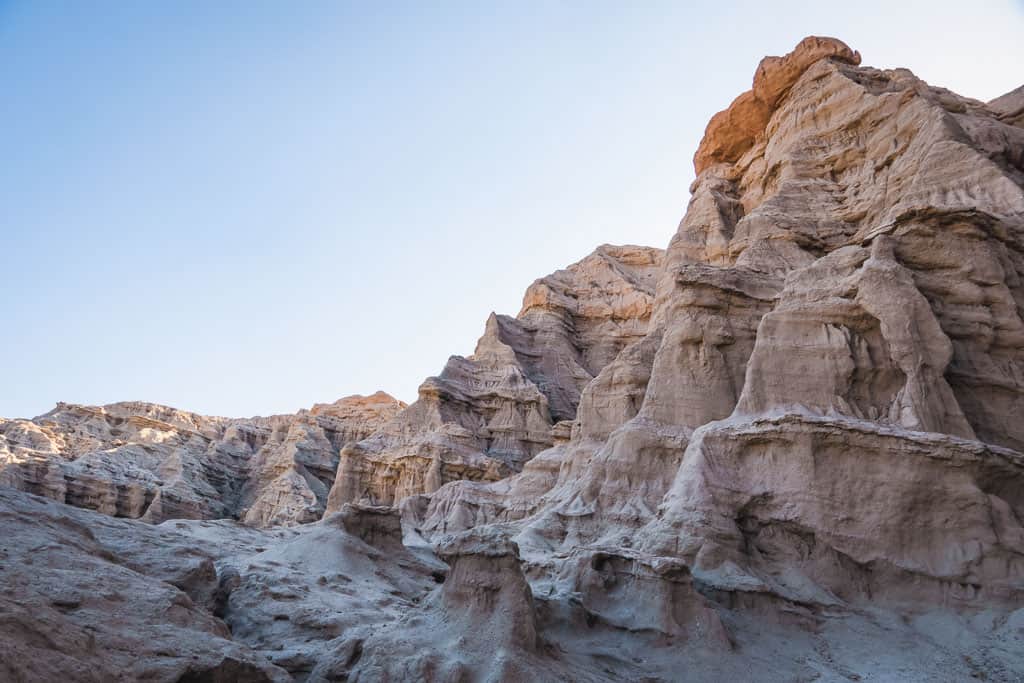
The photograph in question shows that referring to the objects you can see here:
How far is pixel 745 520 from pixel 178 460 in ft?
168

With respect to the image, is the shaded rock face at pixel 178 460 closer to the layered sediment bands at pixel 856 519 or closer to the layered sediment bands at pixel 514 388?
the layered sediment bands at pixel 514 388

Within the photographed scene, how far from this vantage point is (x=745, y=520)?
1856 cm

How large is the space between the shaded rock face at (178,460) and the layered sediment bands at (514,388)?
27.8 ft

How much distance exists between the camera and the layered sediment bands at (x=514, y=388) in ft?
148

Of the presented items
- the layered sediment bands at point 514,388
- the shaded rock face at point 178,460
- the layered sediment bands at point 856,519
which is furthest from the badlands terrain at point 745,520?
the shaded rock face at point 178,460

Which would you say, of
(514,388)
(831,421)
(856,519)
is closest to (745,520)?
(856,519)

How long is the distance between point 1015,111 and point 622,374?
72.5 ft

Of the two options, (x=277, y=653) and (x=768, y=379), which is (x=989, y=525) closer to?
(x=768, y=379)

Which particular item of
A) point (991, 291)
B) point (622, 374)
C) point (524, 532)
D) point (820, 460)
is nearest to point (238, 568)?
point (524, 532)

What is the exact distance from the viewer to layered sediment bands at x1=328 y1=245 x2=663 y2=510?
1780 inches

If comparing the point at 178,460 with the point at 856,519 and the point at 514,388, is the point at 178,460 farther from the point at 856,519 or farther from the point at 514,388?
the point at 856,519

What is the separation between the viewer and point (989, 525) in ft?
54.5

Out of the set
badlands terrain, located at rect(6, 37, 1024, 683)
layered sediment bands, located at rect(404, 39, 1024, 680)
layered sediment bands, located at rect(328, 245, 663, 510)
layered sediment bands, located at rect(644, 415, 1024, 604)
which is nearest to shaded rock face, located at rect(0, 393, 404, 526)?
layered sediment bands, located at rect(328, 245, 663, 510)

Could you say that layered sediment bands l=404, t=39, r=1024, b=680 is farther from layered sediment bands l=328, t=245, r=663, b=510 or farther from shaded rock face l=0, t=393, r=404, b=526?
shaded rock face l=0, t=393, r=404, b=526
